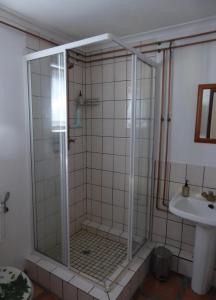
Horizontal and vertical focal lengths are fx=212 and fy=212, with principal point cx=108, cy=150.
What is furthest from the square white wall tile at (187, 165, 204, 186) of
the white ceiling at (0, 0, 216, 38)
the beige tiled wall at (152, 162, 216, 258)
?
the white ceiling at (0, 0, 216, 38)

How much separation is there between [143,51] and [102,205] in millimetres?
1822

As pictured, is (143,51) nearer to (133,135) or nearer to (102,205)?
(133,135)

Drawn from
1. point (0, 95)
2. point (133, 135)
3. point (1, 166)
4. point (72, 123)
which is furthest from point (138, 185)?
point (0, 95)

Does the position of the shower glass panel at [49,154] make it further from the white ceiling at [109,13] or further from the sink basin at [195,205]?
the sink basin at [195,205]

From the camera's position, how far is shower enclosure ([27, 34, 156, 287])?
5.82 ft

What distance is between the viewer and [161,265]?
200 centimetres

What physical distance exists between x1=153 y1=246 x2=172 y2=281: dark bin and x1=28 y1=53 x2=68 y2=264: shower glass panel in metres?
0.86

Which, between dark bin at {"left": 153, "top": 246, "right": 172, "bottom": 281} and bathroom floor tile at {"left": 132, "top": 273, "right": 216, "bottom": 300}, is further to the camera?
dark bin at {"left": 153, "top": 246, "right": 172, "bottom": 281}

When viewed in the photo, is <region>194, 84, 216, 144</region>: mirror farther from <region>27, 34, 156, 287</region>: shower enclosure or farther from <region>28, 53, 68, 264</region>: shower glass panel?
<region>28, 53, 68, 264</region>: shower glass panel

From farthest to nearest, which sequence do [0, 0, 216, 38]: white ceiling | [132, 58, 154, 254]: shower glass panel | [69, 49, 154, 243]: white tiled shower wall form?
[69, 49, 154, 243]: white tiled shower wall, [132, 58, 154, 254]: shower glass panel, [0, 0, 216, 38]: white ceiling

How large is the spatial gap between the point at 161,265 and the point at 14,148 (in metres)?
1.72

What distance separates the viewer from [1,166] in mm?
1770

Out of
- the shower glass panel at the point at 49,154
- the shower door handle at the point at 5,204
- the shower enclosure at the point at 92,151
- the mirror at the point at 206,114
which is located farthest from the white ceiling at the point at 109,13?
the shower door handle at the point at 5,204

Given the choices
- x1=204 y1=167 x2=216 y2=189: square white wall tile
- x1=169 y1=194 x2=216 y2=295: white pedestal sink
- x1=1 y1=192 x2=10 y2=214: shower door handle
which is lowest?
x1=169 y1=194 x2=216 y2=295: white pedestal sink
